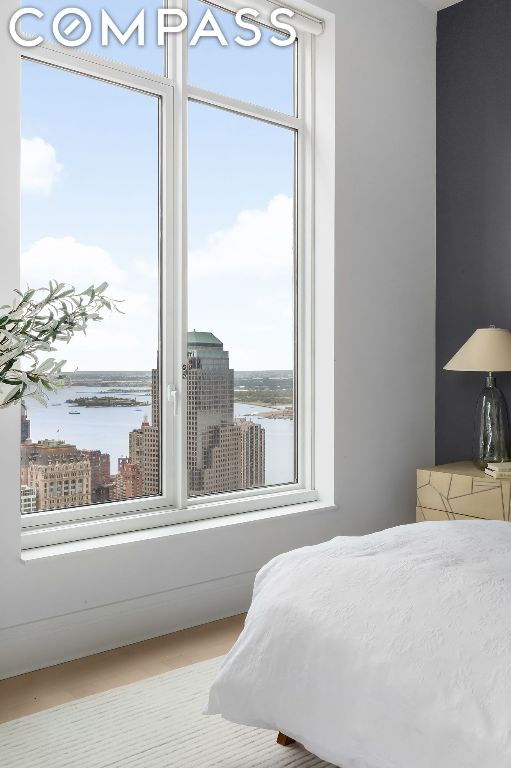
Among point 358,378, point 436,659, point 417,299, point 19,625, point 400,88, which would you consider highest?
point 400,88

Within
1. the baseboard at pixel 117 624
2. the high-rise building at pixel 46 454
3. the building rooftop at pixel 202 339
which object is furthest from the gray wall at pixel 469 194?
the high-rise building at pixel 46 454

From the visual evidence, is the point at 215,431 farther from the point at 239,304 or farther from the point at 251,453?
the point at 239,304

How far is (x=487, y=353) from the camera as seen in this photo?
10.9 ft

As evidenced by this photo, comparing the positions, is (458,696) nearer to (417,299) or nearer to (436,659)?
(436,659)

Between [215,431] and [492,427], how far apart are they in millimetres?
1333

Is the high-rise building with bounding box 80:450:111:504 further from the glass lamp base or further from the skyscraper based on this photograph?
the glass lamp base


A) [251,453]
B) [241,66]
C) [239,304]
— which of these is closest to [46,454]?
[251,453]

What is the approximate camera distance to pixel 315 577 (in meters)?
1.82

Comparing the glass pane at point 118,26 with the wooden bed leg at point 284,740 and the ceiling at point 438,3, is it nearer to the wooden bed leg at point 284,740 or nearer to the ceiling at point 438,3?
the ceiling at point 438,3

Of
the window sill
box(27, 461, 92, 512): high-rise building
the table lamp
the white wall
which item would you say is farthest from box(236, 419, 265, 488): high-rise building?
the table lamp

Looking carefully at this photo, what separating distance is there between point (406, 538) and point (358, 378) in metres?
1.59

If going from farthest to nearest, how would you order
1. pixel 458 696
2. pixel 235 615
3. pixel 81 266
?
pixel 235 615 < pixel 81 266 < pixel 458 696

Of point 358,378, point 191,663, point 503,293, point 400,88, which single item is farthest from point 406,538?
point 400,88

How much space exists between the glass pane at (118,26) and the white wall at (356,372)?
919 millimetres
